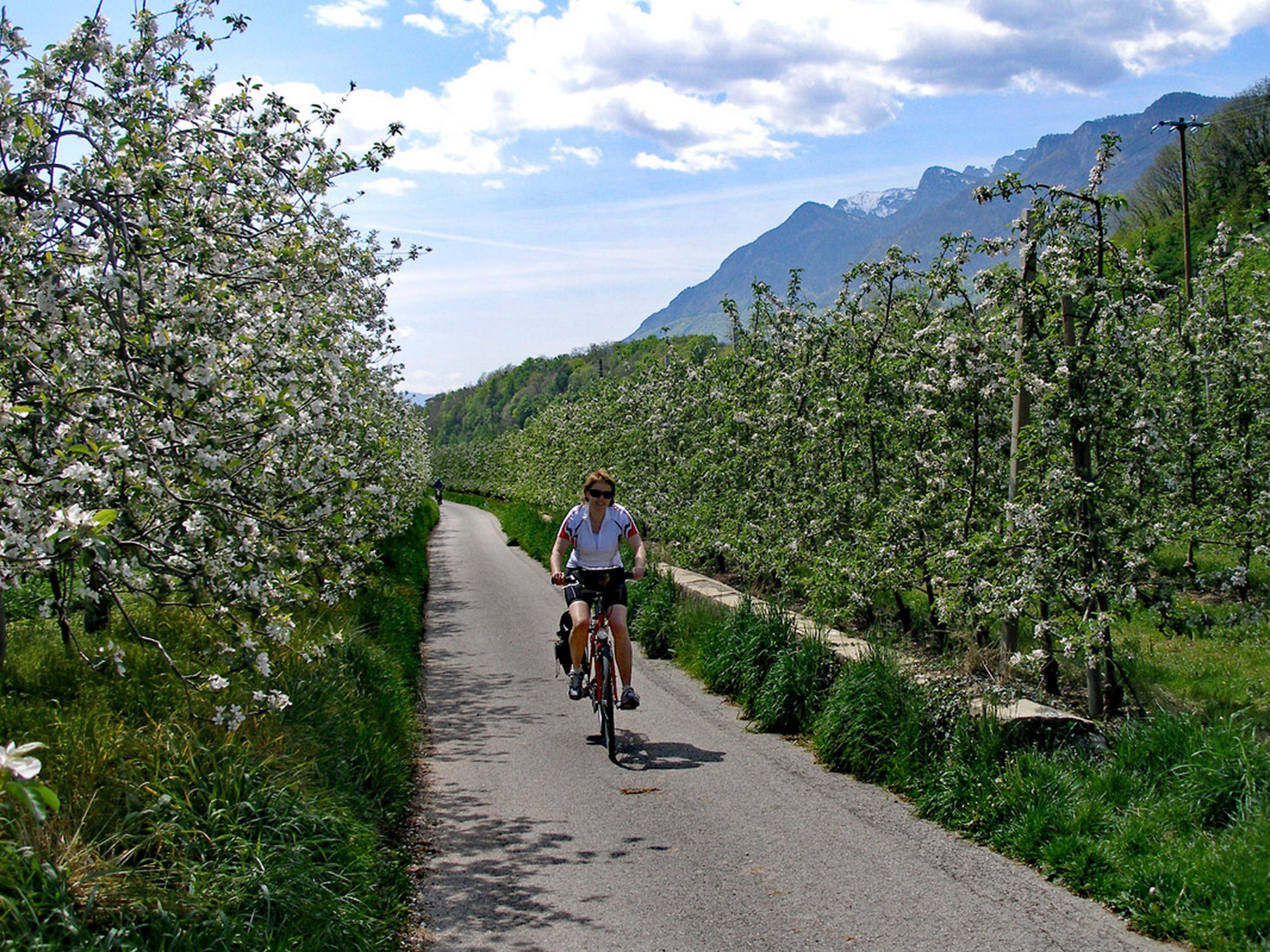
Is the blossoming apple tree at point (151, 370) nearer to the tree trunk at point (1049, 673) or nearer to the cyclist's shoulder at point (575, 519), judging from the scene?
the cyclist's shoulder at point (575, 519)

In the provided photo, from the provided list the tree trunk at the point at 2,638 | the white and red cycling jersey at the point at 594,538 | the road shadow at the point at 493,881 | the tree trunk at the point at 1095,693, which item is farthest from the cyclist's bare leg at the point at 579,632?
the tree trunk at the point at 2,638

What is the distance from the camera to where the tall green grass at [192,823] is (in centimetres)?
353

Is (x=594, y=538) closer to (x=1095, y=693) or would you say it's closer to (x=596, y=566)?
(x=596, y=566)

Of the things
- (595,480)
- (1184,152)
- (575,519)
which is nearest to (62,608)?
(575,519)

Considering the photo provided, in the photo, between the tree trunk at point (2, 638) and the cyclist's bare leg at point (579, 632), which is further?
the cyclist's bare leg at point (579, 632)

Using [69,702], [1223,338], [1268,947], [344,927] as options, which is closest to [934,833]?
[1268,947]

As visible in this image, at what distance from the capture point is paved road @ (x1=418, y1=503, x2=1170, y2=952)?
14.2 feet

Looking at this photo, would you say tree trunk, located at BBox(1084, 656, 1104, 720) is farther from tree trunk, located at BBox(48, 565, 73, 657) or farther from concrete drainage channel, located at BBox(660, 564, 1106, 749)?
tree trunk, located at BBox(48, 565, 73, 657)

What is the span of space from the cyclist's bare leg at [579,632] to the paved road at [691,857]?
747 millimetres

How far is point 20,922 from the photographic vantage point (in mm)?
3203

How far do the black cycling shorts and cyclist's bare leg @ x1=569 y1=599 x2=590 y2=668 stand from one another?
3.6 inches

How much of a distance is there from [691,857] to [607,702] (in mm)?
2315

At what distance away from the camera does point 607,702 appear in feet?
24.7

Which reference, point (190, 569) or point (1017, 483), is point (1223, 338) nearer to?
point (1017, 483)
